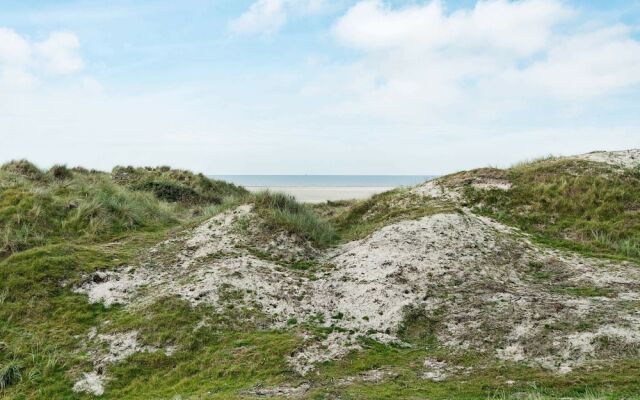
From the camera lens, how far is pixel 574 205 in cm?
1830

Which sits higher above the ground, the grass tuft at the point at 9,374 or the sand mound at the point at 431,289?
the sand mound at the point at 431,289

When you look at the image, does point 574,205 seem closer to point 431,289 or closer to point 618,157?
point 618,157

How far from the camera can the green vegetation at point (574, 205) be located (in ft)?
52.9

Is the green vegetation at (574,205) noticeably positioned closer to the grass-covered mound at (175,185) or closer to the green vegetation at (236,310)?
the green vegetation at (236,310)

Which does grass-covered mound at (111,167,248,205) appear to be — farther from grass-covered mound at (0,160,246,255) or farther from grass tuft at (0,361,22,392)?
grass tuft at (0,361,22,392)

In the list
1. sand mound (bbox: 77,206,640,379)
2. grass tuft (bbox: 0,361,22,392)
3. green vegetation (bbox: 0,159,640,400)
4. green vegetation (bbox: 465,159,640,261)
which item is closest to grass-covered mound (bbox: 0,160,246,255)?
green vegetation (bbox: 0,159,640,400)

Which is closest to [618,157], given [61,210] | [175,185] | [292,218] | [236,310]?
[292,218]

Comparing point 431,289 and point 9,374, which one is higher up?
point 431,289

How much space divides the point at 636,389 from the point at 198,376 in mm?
7395

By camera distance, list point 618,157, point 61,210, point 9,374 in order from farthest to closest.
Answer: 1. point 618,157
2. point 61,210
3. point 9,374

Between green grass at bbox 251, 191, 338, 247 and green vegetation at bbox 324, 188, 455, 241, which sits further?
green vegetation at bbox 324, 188, 455, 241

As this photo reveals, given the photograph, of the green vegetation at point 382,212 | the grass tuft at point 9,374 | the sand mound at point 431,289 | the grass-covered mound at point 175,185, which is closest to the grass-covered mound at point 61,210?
the sand mound at point 431,289

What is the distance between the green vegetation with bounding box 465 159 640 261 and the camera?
16.1 meters

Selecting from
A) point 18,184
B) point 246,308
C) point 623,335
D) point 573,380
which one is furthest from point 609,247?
point 18,184
